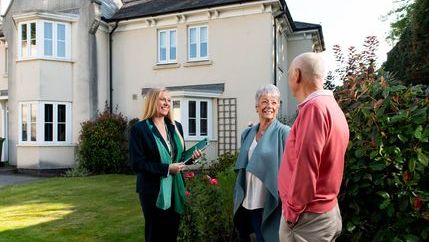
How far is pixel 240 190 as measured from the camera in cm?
394

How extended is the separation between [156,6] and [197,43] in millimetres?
2868

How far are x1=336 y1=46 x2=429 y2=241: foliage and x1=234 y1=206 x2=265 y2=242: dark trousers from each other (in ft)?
2.38

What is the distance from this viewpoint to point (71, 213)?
27.2 ft

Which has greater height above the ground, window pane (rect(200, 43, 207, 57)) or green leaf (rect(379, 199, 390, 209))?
window pane (rect(200, 43, 207, 57))

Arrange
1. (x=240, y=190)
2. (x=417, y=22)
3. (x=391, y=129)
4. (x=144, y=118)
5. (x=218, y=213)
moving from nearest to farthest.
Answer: (x=391, y=129) < (x=240, y=190) < (x=144, y=118) < (x=218, y=213) < (x=417, y=22)

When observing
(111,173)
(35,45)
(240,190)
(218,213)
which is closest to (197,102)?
(111,173)

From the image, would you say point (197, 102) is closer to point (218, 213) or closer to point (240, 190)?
point (218, 213)

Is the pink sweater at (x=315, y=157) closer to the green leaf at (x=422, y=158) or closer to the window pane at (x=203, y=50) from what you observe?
the green leaf at (x=422, y=158)

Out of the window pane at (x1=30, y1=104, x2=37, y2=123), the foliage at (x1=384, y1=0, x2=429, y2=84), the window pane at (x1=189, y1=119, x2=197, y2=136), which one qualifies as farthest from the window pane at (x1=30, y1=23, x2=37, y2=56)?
the foliage at (x1=384, y1=0, x2=429, y2=84)

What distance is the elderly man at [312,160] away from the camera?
243 centimetres

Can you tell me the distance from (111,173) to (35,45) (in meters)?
5.95

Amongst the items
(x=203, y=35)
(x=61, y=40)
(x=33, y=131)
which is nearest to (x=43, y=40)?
(x=61, y=40)

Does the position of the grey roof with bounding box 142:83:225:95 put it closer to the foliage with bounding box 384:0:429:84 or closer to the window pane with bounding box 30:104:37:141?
the window pane with bounding box 30:104:37:141

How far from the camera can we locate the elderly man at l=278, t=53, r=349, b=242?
7.96 ft
